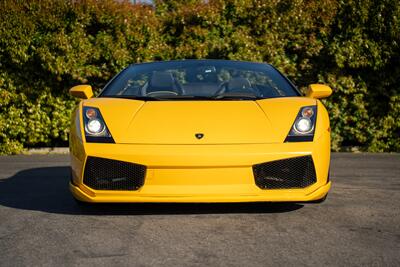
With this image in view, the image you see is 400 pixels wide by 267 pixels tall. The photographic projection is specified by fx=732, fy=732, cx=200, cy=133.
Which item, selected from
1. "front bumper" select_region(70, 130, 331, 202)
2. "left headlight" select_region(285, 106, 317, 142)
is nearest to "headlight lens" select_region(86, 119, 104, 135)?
"front bumper" select_region(70, 130, 331, 202)

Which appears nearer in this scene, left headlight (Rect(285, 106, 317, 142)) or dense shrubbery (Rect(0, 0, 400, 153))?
left headlight (Rect(285, 106, 317, 142))

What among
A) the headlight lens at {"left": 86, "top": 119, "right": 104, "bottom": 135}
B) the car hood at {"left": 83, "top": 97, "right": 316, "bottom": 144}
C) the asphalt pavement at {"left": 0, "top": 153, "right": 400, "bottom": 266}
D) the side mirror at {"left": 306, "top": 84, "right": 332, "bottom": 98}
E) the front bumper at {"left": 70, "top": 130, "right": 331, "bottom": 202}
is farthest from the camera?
the side mirror at {"left": 306, "top": 84, "right": 332, "bottom": 98}

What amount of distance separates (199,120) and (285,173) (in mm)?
710

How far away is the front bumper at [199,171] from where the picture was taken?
4.78 m

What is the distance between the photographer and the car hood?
494 cm

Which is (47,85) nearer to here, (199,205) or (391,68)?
(391,68)

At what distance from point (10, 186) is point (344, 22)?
5.82 meters

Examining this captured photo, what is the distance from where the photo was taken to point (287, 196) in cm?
488

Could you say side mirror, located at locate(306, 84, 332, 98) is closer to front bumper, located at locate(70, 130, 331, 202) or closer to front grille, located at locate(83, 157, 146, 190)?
front bumper, located at locate(70, 130, 331, 202)

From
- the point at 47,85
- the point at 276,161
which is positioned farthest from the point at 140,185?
the point at 47,85

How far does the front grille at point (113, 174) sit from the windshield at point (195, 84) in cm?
84

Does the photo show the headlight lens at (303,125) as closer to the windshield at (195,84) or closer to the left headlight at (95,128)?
the windshield at (195,84)

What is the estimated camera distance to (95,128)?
5.08 metres

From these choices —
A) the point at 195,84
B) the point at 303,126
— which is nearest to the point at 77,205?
the point at 195,84
